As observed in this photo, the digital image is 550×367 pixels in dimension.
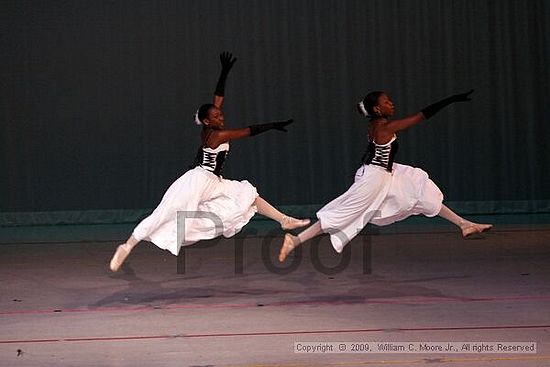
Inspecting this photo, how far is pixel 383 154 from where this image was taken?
297 inches

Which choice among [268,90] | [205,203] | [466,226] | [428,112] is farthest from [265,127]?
[268,90]

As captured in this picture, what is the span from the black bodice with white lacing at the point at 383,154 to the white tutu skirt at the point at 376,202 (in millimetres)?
37

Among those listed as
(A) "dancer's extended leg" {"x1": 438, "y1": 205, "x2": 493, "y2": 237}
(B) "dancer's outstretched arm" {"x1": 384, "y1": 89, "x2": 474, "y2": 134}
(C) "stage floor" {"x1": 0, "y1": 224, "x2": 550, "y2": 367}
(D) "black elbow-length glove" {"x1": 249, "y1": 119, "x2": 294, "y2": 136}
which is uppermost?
(B) "dancer's outstretched arm" {"x1": 384, "y1": 89, "x2": 474, "y2": 134}

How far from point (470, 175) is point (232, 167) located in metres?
2.91

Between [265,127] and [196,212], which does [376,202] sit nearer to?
[265,127]

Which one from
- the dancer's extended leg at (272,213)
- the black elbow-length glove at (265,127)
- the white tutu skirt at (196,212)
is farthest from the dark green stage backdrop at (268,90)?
the black elbow-length glove at (265,127)

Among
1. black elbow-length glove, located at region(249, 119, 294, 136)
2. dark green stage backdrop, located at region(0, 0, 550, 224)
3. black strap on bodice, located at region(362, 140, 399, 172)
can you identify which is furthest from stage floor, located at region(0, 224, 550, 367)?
dark green stage backdrop, located at region(0, 0, 550, 224)

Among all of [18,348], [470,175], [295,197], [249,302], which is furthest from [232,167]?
[18,348]

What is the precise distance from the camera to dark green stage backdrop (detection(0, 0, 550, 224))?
40.8ft

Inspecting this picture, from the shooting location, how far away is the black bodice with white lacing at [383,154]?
7543mm

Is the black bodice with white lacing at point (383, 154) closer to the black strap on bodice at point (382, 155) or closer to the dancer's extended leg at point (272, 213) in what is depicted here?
the black strap on bodice at point (382, 155)

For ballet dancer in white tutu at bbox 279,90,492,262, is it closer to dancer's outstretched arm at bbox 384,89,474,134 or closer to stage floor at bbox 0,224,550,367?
dancer's outstretched arm at bbox 384,89,474,134

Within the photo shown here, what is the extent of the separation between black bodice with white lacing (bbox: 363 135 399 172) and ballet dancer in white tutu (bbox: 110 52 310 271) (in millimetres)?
792

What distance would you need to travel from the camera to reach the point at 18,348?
537cm
